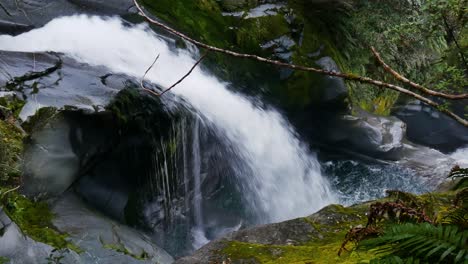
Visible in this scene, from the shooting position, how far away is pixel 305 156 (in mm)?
9039

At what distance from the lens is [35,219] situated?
418 centimetres

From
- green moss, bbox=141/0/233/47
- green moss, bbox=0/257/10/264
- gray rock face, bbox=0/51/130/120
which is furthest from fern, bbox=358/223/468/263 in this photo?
green moss, bbox=141/0/233/47

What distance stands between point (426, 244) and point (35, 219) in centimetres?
332

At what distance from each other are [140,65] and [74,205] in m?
2.81

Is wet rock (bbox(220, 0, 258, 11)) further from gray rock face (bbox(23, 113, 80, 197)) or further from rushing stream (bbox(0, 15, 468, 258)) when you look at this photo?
gray rock face (bbox(23, 113, 80, 197))

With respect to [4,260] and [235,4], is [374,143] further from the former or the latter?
[4,260]

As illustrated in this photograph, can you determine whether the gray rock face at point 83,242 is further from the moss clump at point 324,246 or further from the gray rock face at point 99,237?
the moss clump at point 324,246

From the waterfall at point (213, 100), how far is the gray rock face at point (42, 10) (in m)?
0.18

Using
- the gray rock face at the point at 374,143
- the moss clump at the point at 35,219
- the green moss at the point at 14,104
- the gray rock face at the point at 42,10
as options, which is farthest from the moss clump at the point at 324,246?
the gray rock face at the point at 374,143

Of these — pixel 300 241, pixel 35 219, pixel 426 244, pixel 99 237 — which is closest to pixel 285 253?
pixel 300 241

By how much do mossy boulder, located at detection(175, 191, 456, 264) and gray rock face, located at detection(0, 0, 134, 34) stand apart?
5.03 meters

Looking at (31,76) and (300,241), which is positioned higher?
(300,241)

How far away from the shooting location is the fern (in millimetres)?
1931

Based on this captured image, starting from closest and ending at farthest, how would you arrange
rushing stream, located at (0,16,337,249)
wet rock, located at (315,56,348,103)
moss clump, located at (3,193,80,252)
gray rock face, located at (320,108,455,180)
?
1. moss clump, located at (3,193,80,252)
2. rushing stream, located at (0,16,337,249)
3. wet rock, located at (315,56,348,103)
4. gray rock face, located at (320,108,455,180)
